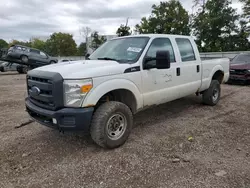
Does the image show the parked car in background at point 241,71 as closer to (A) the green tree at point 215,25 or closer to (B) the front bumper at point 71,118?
(B) the front bumper at point 71,118

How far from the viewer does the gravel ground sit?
A: 272 cm

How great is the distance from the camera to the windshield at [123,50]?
3930mm

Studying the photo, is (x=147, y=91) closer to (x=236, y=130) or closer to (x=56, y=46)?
(x=236, y=130)

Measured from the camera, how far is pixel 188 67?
492 centimetres

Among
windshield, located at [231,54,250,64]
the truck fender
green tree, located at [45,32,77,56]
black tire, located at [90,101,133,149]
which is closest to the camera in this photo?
the truck fender

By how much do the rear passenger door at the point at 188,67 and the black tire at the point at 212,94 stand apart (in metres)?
0.70

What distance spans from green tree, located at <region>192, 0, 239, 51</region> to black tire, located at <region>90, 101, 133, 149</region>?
2725cm

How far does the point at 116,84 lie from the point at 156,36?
1.59 m

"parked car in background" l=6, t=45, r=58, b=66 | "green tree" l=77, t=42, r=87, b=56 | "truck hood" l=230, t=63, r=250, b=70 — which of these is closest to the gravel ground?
"truck hood" l=230, t=63, r=250, b=70

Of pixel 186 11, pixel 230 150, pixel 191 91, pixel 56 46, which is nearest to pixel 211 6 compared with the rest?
pixel 186 11

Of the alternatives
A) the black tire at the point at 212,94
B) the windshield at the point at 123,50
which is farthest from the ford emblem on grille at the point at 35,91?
the black tire at the point at 212,94

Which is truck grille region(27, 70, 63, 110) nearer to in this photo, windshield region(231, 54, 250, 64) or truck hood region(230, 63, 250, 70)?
truck hood region(230, 63, 250, 70)

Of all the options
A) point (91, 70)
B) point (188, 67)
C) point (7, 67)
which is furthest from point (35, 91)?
point (7, 67)

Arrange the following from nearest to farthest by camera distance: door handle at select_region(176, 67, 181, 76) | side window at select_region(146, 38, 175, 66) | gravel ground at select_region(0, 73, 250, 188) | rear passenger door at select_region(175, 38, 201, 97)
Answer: gravel ground at select_region(0, 73, 250, 188)
side window at select_region(146, 38, 175, 66)
door handle at select_region(176, 67, 181, 76)
rear passenger door at select_region(175, 38, 201, 97)
